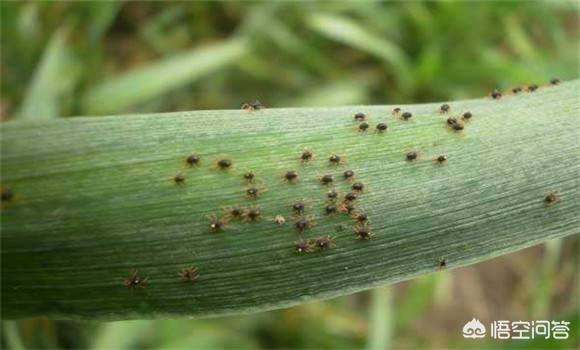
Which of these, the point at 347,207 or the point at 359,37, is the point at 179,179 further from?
the point at 359,37

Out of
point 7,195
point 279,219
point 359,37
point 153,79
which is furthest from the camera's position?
point 359,37

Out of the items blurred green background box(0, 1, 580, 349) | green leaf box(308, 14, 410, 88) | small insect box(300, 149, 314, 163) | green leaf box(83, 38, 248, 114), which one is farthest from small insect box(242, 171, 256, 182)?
A: green leaf box(308, 14, 410, 88)

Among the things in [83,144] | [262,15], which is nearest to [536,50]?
[262,15]

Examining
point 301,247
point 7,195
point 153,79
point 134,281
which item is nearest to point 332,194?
point 301,247

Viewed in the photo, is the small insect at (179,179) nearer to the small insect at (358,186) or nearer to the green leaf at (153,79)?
the small insect at (358,186)

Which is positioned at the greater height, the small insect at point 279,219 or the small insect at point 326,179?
the small insect at point 326,179

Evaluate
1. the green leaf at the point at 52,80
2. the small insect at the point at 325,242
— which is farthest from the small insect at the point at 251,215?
the green leaf at the point at 52,80

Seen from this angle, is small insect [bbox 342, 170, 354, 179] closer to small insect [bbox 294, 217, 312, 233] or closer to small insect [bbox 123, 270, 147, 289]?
small insect [bbox 294, 217, 312, 233]

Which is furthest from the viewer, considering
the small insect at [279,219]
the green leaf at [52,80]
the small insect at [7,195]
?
the green leaf at [52,80]
